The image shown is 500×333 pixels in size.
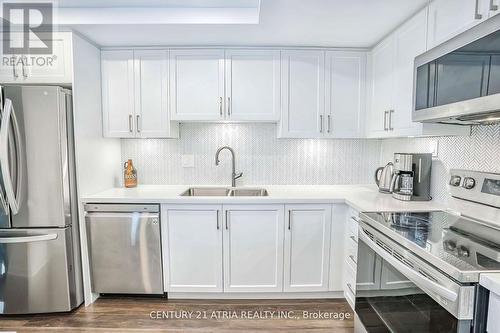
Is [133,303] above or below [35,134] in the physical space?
below

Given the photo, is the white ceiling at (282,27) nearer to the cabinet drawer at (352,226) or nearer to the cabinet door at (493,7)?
the cabinet door at (493,7)

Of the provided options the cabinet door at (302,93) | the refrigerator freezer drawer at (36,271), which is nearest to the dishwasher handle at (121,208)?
Answer: the refrigerator freezer drawer at (36,271)

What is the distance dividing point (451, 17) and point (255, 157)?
5.89ft

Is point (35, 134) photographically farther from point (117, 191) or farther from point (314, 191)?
point (314, 191)

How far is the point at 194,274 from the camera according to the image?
2242mm

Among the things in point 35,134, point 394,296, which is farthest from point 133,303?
point 394,296

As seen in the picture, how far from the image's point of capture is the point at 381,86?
7.39 ft

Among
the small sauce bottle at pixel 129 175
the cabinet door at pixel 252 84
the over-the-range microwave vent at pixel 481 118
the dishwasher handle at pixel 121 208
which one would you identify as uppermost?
the cabinet door at pixel 252 84

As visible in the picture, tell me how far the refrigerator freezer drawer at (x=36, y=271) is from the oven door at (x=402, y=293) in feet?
6.95

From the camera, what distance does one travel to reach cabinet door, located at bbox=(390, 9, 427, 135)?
1730 mm

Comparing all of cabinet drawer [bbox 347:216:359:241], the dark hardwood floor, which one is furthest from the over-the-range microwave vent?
the dark hardwood floor

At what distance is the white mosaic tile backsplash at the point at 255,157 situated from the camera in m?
2.72

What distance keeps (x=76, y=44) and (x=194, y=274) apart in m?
2.03

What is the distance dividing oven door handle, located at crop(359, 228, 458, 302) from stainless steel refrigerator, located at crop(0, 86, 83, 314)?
215 cm
